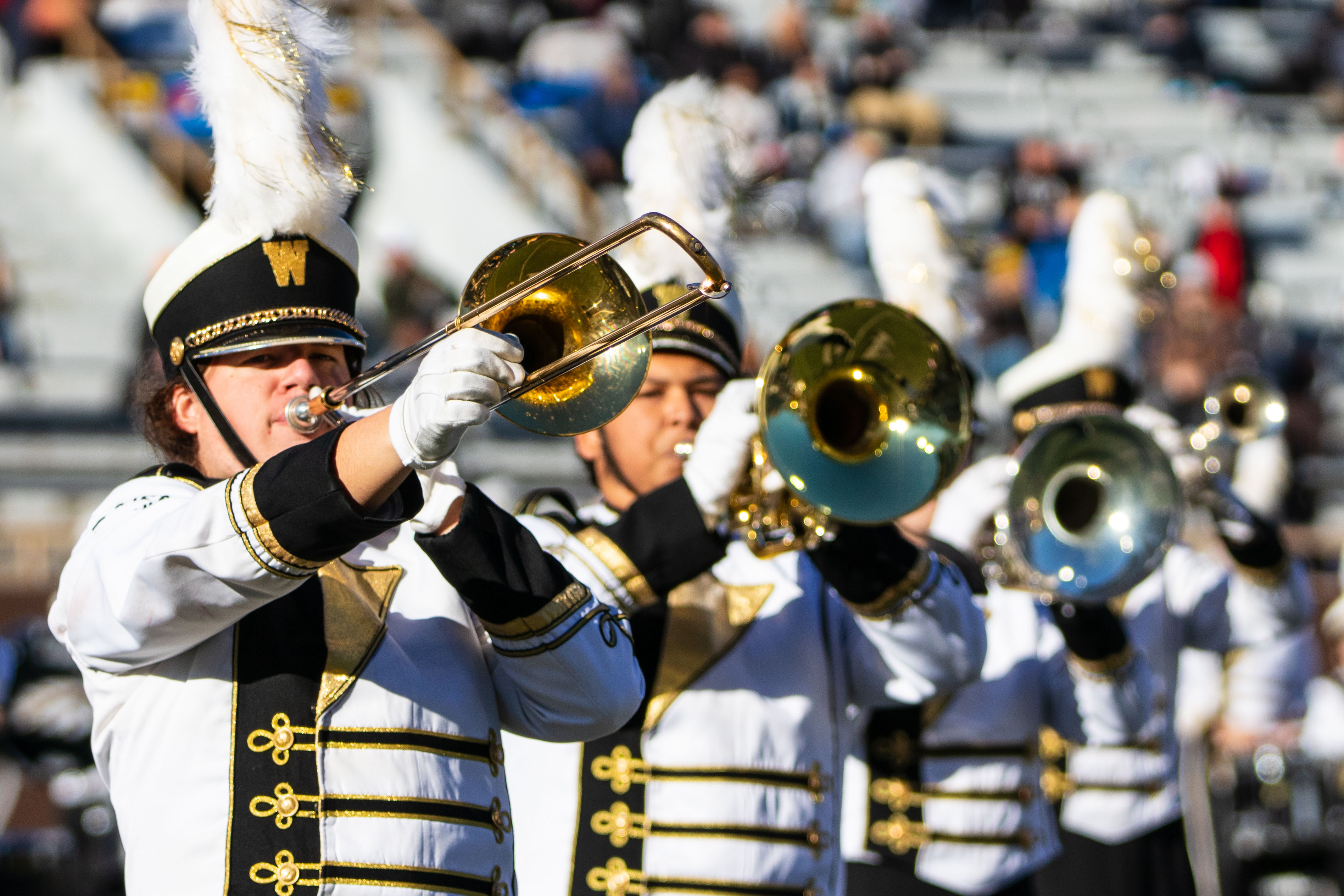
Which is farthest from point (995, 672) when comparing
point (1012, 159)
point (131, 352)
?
point (1012, 159)

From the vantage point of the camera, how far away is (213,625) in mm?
2537

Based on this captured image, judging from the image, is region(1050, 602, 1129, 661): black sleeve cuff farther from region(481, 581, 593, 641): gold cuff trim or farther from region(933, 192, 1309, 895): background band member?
region(481, 581, 593, 641): gold cuff trim

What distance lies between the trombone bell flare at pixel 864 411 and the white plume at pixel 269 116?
38.9 inches

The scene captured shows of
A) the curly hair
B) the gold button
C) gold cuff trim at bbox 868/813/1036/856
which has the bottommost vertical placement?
the gold button

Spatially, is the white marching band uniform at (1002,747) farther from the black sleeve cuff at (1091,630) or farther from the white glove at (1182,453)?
the white glove at (1182,453)

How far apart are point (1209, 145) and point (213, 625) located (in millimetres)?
15173

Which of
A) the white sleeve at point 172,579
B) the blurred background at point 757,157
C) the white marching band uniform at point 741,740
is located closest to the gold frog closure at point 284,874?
the white sleeve at point 172,579

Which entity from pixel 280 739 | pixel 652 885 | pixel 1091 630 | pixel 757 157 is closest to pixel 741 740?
pixel 652 885

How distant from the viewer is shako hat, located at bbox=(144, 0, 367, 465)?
2.81 metres

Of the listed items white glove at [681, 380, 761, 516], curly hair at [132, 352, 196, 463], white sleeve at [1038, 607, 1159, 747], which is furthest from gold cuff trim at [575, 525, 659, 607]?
white sleeve at [1038, 607, 1159, 747]

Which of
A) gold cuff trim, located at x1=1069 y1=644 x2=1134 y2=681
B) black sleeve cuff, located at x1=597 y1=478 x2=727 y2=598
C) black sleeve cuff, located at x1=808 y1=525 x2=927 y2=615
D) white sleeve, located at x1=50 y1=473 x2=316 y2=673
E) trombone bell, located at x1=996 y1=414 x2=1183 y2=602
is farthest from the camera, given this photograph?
gold cuff trim, located at x1=1069 y1=644 x2=1134 y2=681

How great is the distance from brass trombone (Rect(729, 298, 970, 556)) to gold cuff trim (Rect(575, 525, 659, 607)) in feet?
0.73

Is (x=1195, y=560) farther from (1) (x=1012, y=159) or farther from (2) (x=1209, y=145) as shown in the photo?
(2) (x=1209, y=145)

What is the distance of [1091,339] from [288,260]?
137 inches
